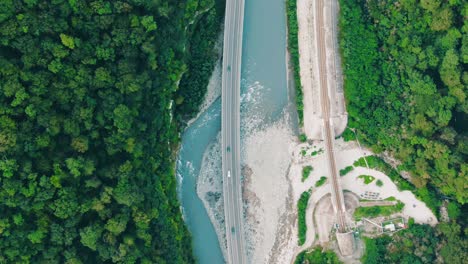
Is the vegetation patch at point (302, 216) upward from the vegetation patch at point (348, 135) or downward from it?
downward

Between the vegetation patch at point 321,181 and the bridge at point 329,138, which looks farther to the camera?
the vegetation patch at point 321,181

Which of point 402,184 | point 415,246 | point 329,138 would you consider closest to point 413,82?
point 329,138

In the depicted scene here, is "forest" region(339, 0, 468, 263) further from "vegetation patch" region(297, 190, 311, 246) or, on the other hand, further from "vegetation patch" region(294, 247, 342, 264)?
"vegetation patch" region(297, 190, 311, 246)

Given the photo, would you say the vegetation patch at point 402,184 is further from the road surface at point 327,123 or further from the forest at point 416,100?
the road surface at point 327,123

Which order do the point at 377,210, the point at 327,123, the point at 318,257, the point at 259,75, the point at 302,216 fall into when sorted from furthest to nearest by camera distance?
the point at 259,75 < the point at 302,216 < the point at 377,210 < the point at 327,123 < the point at 318,257

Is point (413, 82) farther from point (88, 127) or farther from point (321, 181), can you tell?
point (88, 127)

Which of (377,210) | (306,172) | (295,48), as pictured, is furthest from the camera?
(295,48)

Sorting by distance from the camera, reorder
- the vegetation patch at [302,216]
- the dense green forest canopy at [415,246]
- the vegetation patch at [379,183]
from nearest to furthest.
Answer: the dense green forest canopy at [415,246], the vegetation patch at [302,216], the vegetation patch at [379,183]

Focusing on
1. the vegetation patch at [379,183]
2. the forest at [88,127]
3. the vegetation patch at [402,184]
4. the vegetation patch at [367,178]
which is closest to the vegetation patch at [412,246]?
the vegetation patch at [402,184]
